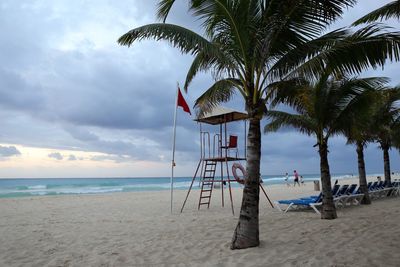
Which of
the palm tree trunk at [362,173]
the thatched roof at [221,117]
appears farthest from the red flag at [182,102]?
→ the palm tree trunk at [362,173]

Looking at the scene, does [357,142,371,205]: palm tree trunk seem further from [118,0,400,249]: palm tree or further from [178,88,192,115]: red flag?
[118,0,400,249]: palm tree

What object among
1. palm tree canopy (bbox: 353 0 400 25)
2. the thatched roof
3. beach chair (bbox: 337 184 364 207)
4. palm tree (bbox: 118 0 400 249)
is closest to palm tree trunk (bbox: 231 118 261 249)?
palm tree (bbox: 118 0 400 249)

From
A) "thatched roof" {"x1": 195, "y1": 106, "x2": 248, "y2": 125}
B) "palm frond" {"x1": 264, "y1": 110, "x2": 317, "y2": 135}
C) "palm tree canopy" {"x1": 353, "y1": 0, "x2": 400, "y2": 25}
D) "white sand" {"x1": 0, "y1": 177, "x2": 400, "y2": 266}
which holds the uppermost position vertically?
"palm tree canopy" {"x1": 353, "y1": 0, "x2": 400, "y2": 25}

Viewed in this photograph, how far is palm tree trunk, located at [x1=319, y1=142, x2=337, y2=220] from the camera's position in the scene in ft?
28.8

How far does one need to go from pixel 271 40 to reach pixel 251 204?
115 inches

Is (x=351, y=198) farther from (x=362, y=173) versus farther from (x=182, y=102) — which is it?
(x=182, y=102)

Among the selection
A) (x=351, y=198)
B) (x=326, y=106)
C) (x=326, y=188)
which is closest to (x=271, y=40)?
(x=326, y=106)

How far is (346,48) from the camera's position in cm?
562

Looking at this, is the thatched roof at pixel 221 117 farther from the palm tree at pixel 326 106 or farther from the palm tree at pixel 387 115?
the palm tree at pixel 387 115

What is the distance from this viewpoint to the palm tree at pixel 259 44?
17.8 feet

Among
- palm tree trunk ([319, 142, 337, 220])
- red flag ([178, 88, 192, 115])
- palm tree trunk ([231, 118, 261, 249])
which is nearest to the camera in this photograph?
palm tree trunk ([231, 118, 261, 249])

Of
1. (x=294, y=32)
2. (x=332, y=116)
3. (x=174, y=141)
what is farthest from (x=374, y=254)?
(x=174, y=141)

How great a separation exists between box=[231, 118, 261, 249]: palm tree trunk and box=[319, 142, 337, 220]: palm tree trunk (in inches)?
158

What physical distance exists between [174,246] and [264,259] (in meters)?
1.86
